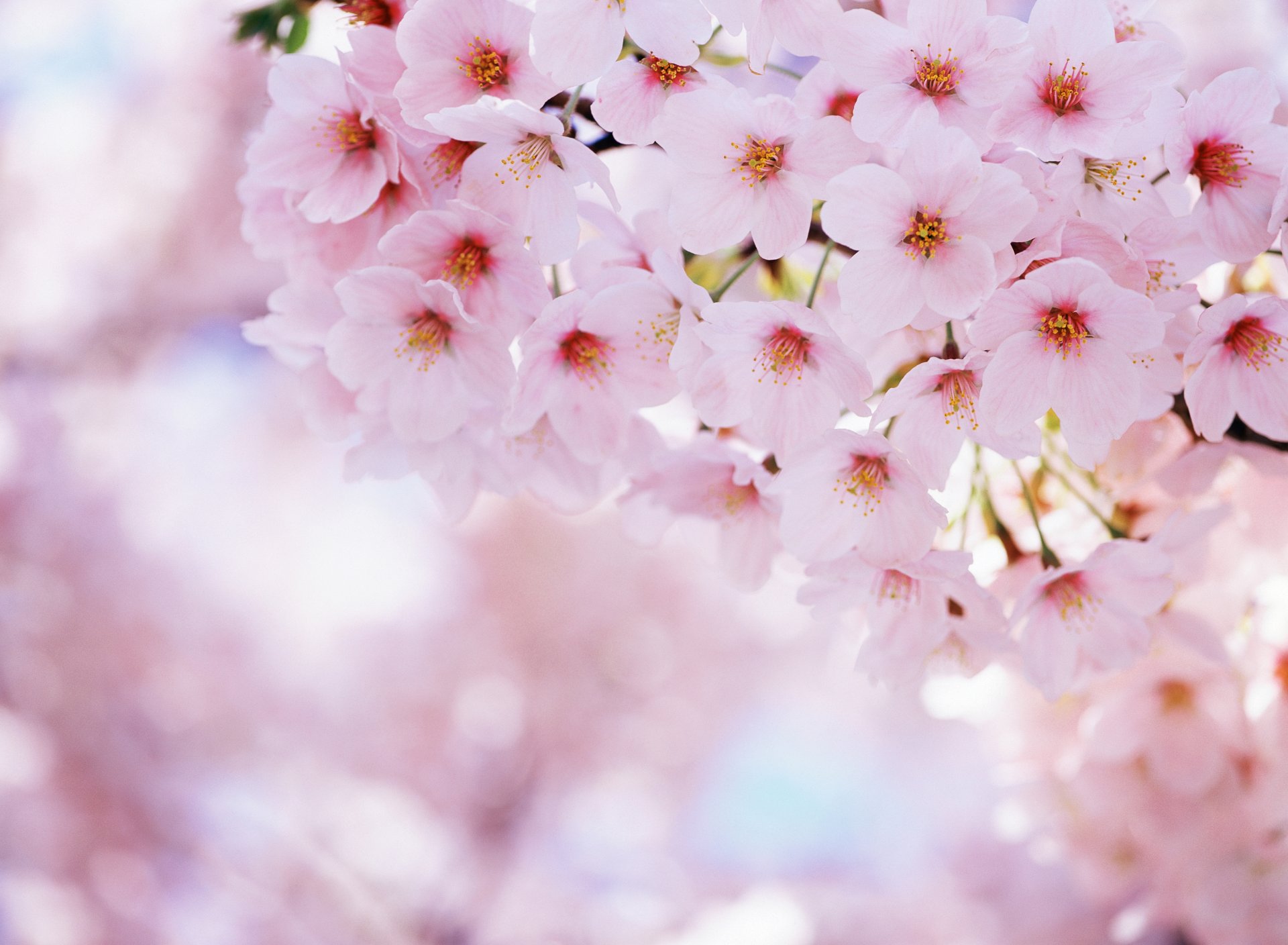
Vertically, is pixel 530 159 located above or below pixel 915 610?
above

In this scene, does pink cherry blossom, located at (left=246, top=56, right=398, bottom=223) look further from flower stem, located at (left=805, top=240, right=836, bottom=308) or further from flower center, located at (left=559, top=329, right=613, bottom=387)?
flower stem, located at (left=805, top=240, right=836, bottom=308)

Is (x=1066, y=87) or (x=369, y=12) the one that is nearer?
(x=1066, y=87)

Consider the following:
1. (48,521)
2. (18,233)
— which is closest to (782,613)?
(48,521)

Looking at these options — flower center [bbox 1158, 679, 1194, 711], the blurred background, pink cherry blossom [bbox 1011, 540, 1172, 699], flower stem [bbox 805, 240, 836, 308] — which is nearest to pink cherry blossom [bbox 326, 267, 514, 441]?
flower stem [bbox 805, 240, 836, 308]

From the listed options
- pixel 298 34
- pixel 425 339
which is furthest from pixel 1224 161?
pixel 298 34

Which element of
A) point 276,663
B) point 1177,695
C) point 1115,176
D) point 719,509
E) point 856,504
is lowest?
point 276,663

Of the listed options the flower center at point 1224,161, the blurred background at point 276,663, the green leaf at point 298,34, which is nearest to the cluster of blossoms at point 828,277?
the flower center at point 1224,161

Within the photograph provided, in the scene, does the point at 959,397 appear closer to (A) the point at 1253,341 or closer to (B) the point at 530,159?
(A) the point at 1253,341
